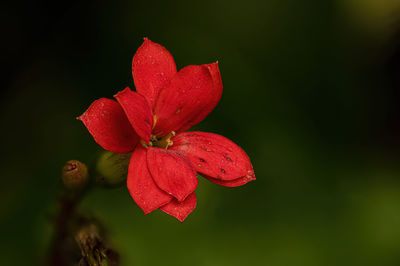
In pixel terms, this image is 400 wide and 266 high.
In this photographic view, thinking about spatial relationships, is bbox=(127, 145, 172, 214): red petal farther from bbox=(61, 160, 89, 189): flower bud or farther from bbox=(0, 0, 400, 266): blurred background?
bbox=(0, 0, 400, 266): blurred background

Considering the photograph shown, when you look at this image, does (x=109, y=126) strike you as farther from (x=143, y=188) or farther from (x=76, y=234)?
(x=76, y=234)

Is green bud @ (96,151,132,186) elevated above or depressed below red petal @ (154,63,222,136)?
below

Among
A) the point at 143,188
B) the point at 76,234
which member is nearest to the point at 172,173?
the point at 143,188

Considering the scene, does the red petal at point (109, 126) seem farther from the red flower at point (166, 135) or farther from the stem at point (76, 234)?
the stem at point (76, 234)

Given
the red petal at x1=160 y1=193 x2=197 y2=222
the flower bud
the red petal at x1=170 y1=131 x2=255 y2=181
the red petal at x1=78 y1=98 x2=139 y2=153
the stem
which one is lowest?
the stem

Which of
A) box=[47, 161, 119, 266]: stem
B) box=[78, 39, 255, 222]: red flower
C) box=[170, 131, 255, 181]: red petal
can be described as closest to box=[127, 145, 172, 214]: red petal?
box=[78, 39, 255, 222]: red flower

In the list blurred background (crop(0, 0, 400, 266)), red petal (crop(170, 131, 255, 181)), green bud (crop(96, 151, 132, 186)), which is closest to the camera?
red petal (crop(170, 131, 255, 181))
